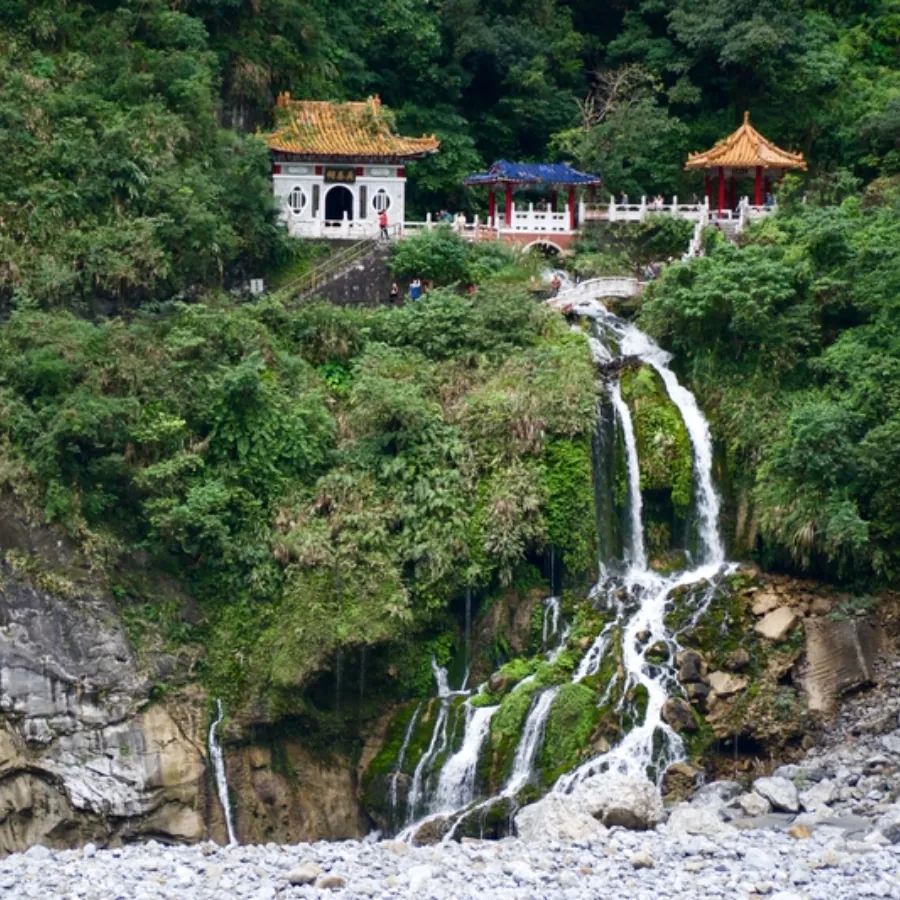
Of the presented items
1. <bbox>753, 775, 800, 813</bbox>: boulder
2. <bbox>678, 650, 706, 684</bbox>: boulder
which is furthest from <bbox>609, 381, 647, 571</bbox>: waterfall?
<bbox>753, 775, 800, 813</bbox>: boulder

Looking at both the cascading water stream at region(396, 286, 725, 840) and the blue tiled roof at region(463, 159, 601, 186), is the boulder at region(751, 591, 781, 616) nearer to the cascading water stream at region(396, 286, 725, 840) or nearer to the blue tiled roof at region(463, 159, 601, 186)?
the cascading water stream at region(396, 286, 725, 840)

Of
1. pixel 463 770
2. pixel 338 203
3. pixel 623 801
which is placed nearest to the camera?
pixel 623 801

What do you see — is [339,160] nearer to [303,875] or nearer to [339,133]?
[339,133]

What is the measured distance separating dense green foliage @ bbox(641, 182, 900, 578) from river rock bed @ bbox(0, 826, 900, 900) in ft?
27.7

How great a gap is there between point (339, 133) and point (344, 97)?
4367 mm

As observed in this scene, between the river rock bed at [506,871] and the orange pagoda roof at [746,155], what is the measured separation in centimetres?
2235

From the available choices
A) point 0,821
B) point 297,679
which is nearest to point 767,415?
point 297,679

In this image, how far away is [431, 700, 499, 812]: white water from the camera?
105ft

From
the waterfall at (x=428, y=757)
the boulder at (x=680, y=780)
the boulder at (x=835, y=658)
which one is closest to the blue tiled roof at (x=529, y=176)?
the boulder at (x=835, y=658)

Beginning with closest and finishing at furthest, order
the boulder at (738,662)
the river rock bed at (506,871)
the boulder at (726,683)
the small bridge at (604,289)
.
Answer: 1. the river rock bed at (506,871)
2. the boulder at (726,683)
3. the boulder at (738,662)
4. the small bridge at (604,289)

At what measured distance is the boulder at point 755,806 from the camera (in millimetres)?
28695

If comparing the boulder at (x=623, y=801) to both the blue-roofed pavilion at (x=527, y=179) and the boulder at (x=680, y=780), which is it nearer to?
the boulder at (x=680, y=780)

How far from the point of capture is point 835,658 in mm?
33031

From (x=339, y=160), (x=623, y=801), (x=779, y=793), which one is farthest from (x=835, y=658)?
(x=339, y=160)
